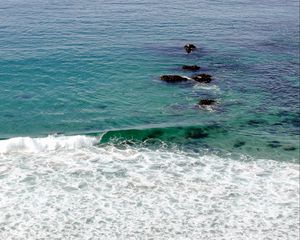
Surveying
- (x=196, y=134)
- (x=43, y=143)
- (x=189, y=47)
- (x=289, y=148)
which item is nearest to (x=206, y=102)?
(x=196, y=134)

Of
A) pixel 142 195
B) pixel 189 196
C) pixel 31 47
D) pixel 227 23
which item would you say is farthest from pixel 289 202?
pixel 227 23

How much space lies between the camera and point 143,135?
127 feet

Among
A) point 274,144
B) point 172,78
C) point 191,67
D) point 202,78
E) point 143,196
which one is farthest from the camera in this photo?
point 191,67

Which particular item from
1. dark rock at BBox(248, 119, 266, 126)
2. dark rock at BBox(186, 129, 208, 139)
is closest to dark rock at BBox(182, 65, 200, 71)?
dark rock at BBox(248, 119, 266, 126)

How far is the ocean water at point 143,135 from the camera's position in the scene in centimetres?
2886

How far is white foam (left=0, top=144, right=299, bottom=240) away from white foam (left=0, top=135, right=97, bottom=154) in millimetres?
594

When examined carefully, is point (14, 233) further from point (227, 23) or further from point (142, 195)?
point (227, 23)

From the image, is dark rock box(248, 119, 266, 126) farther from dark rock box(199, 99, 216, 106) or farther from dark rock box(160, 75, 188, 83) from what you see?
dark rock box(160, 75, 188, 83)

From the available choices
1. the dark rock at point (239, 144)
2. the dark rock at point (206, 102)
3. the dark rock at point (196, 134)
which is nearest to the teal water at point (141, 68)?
the dark rock at point (239, 144)

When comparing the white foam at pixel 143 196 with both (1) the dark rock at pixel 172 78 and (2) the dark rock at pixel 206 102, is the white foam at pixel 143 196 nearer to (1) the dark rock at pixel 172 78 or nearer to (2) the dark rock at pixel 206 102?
(2) the dark rock at pixel 206 102

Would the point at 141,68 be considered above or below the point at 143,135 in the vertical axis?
above

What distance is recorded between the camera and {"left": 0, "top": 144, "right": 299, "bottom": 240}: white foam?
27719mm

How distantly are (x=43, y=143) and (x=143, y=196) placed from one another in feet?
34.8

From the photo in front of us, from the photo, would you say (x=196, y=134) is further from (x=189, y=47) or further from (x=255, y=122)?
(x=189, y=47)
